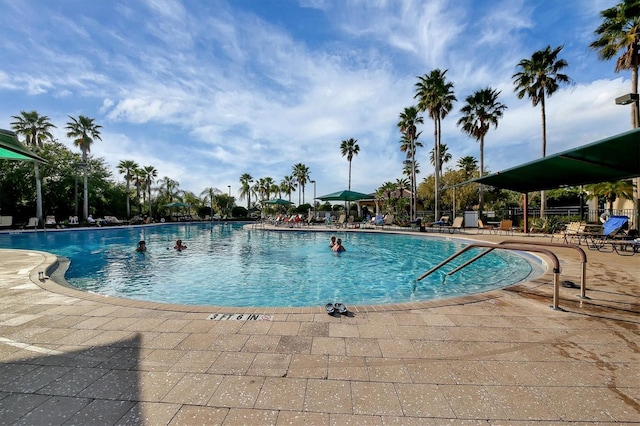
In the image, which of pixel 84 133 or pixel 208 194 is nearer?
pixel 84 133

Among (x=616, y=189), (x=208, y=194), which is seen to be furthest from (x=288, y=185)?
(x=616, y=189)

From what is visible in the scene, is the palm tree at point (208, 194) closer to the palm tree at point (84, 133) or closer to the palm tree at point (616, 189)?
the palm tree at point (84, 133)

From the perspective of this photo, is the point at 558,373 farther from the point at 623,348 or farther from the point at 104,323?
the point at 104,323

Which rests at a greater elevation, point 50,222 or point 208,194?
point 208,194

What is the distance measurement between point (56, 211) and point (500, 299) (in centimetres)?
3681

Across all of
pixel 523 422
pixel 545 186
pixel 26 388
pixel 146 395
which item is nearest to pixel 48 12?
pixel 26 388

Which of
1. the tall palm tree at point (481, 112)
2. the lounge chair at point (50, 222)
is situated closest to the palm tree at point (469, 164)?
the tall palm tree at point (481, 112)

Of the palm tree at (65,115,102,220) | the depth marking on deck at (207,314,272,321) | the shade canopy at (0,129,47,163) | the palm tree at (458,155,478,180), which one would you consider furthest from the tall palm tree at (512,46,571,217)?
the palm tree at (65,115,102,220)

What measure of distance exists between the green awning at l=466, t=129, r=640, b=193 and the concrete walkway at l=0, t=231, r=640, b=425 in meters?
2.69

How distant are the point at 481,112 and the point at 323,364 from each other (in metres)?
26.4

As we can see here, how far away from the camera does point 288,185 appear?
58438mm

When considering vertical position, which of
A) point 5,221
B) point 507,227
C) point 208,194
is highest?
point 208,194

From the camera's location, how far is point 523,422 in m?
1.88

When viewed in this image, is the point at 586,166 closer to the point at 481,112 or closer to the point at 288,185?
the point at 481,112
